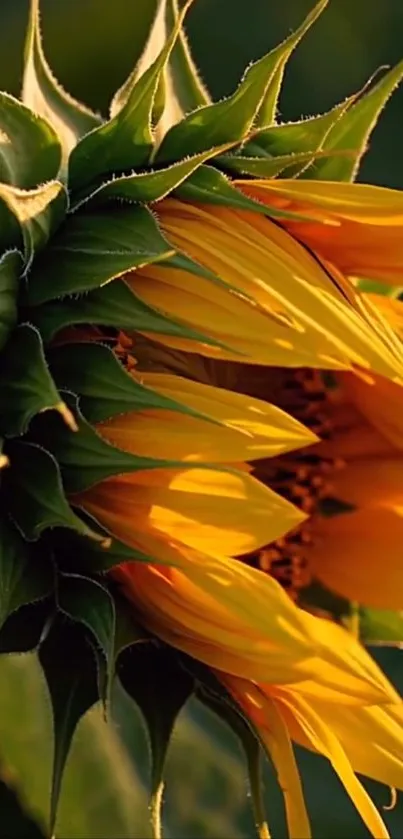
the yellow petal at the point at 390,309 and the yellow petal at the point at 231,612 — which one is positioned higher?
the yellow petal at the point at 390,309

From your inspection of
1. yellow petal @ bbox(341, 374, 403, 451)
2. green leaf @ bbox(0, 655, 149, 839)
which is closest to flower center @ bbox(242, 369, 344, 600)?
yellow petal @ bbox(341, 374, 403, 451)

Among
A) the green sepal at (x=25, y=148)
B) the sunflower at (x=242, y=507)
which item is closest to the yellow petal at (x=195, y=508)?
the sunflower at (x=242, y=507)

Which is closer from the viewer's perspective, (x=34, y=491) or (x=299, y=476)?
(x=34, y=491)

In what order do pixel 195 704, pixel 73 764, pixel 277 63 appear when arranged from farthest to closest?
pixel 195 704, pixel 73 764, pixel 277 63

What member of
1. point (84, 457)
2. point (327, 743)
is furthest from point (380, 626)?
point (84, 457)

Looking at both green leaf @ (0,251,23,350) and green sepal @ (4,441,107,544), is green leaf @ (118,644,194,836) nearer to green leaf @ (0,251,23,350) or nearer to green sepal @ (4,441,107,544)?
green sepal @ (4,441,107,544)

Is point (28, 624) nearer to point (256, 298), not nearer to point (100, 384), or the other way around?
point (100, 384)

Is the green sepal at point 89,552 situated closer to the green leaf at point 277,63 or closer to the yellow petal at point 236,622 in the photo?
the yellow petal at point 236,622
